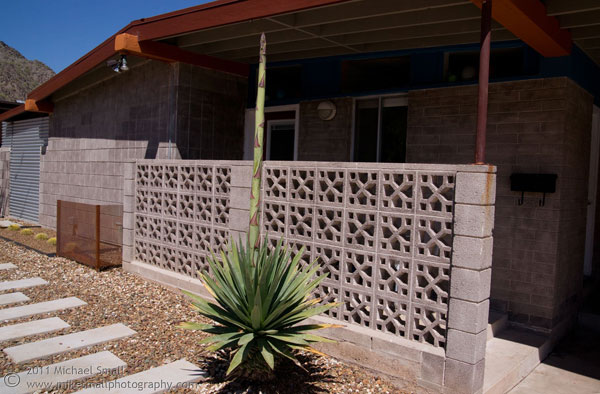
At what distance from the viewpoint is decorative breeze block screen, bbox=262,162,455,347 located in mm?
4176

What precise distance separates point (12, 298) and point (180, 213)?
243cm

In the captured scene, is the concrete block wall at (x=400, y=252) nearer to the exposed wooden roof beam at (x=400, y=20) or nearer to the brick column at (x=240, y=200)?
the brick column at (x=240, y=200)

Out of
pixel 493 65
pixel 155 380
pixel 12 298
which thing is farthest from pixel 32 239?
pixel 493 65

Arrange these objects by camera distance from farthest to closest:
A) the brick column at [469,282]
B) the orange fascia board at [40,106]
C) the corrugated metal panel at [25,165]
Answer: the corrugated metal panel at [25,165] < the orange fascia board at [40,106] < the brick column at [469,282]

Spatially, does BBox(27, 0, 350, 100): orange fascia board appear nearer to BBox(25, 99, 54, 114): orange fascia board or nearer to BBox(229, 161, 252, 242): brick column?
BBox(229, 161, 252, 242): brick column

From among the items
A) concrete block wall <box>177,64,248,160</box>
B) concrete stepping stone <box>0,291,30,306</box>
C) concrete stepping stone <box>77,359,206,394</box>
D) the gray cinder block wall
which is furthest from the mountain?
concrete stepping stone <box>77,359,206,394</box>

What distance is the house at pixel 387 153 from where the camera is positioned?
166 inches

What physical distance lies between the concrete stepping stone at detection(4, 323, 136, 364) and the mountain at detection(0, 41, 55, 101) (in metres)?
38.5

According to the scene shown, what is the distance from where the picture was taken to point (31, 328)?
5.34m

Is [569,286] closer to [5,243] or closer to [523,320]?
[523,320]

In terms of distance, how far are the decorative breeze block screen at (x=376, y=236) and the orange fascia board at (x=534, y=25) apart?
1.69 m

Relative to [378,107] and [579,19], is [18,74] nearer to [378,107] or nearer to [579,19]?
[378,107]

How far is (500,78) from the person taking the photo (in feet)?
20.2

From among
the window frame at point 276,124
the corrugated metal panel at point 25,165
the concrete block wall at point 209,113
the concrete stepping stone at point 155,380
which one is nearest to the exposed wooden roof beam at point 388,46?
the concrete block wall at point 209,113
